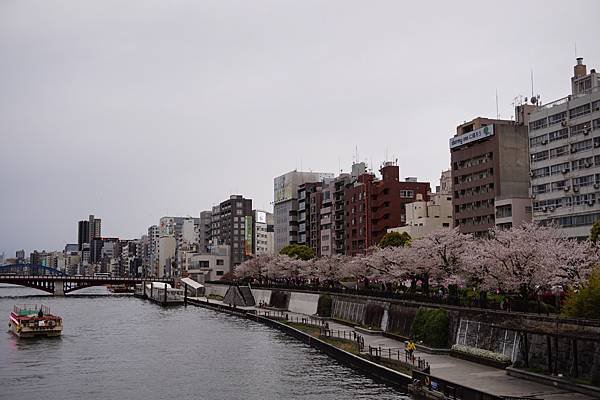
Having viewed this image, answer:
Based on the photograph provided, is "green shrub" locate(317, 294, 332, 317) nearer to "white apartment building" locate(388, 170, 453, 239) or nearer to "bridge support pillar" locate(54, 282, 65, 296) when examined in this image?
"white apartment building" locate(388, 170, 453, 239)

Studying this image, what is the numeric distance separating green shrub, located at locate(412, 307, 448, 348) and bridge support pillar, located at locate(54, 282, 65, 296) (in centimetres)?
13590

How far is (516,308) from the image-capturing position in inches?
1763

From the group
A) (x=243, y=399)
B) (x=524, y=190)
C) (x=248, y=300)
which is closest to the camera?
(x=243, y=399)

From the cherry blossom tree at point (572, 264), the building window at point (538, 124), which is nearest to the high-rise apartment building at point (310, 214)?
the building window at point (538, 124)

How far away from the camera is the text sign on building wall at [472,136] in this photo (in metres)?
88.3

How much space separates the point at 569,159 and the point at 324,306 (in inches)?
1403

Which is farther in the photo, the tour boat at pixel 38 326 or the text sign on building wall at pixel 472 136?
the text sign on building wall at pixel 472 136

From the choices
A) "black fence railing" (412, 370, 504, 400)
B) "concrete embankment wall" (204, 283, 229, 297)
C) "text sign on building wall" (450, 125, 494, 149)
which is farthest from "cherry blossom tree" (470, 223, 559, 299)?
"concrete embankment wall" (204, 283, 229, 297)

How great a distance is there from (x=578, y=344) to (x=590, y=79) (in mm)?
54605

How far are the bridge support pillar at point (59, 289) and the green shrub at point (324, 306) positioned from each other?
104 meters

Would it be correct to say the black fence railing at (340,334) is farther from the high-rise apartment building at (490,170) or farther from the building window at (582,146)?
the building window at (582,146)

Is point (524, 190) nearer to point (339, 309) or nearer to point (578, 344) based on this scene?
point (339, 309)

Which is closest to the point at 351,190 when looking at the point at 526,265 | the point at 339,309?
the point at 339,309

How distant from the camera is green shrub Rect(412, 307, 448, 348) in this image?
49.3 metres
